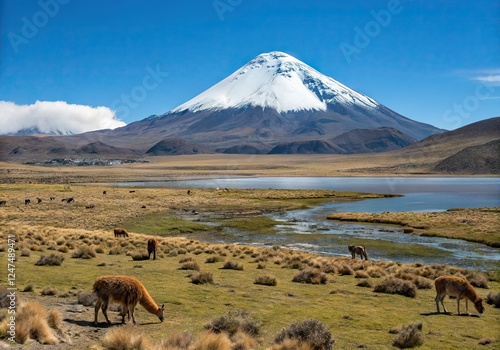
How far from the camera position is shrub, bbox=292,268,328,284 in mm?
16172

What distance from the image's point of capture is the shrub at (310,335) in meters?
8.54

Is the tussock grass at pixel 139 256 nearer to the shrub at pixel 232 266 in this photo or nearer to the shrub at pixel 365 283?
the shrub at pixel 232 266

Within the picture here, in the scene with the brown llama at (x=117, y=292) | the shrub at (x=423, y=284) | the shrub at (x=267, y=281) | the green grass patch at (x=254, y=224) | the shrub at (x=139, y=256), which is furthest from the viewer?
the green grass patch at (x=254, y=224)

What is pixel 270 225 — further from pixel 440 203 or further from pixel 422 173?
pixel 422 173

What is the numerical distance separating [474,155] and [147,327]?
17058cm

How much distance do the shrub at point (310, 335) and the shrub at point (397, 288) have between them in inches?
270

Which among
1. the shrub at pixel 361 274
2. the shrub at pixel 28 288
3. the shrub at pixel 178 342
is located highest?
the shrub at pixel 28 288

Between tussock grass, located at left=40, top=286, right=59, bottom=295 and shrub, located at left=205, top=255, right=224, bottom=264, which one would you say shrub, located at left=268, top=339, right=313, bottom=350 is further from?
shrub, located at left=205, top=255, right=224, bottom=264

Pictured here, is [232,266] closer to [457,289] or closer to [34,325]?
[457,289]

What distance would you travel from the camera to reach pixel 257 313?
37.5 ft

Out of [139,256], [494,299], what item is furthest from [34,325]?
[494,299]

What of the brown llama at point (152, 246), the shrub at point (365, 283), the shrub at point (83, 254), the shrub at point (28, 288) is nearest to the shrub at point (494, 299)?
the shrub at point (365, 283)

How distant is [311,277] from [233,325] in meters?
7.45

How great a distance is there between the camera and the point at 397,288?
15023 mm
